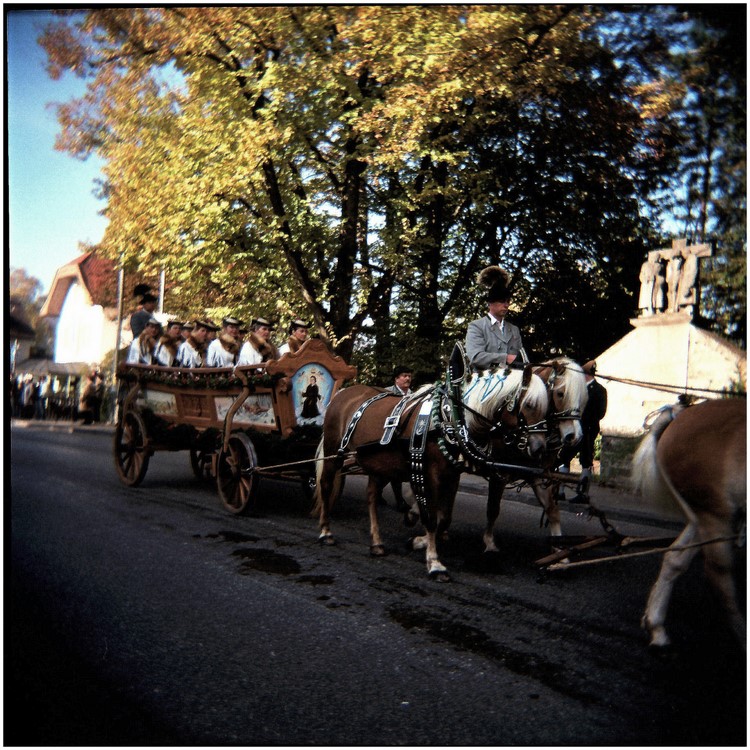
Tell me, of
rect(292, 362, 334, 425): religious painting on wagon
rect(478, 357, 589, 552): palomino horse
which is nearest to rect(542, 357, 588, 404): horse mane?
rect(478, 357, 589, 552): palomino horse

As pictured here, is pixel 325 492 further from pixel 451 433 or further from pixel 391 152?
pixel 391 152

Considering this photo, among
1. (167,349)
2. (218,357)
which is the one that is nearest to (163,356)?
(167,349)

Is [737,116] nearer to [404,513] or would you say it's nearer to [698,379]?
[698,379]

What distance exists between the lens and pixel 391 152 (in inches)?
196

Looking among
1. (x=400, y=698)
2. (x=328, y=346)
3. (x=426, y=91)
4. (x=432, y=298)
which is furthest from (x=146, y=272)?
(x=400, y=698)

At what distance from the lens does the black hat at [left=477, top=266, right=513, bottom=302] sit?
501cm

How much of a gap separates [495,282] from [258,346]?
3112 millimetres

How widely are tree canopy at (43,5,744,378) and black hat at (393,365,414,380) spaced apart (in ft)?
0.52

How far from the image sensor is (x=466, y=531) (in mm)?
6453

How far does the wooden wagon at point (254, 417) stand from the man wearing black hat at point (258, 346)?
0.31m

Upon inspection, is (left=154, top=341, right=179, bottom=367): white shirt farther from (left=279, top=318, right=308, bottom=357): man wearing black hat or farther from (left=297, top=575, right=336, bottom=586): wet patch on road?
(left=297, top=575, right=336, bottom=586): wet patch on road

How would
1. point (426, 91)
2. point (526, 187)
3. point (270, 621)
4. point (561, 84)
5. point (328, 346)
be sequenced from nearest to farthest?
1. point (270, 621)
2. point (561, 84)
3. point (426, 91)
4. point (526, 187)
5. point (328, 346)

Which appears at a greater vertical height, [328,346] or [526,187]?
[526,187]

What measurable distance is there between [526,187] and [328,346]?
104 inches
